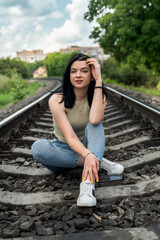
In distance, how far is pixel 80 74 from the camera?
2398 millimetres

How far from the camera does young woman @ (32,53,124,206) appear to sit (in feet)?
7.80

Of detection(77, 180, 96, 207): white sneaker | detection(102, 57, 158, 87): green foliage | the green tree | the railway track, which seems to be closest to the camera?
the railway track

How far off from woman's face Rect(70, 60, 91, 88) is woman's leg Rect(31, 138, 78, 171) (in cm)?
63

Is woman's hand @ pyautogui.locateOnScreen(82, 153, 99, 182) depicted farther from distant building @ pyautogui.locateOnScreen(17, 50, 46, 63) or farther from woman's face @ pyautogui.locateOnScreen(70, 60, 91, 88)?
distant building @ pyautogui.locateOnScreen(17, 50, 46, 63)

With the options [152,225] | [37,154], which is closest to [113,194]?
[152,225]

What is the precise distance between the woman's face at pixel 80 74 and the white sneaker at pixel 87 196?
3.01ft

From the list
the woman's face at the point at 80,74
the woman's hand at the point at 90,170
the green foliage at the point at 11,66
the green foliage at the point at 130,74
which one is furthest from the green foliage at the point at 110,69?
the woman's hand at the point at 90,170

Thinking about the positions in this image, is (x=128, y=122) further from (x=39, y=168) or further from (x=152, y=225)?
(x=152, y=225)

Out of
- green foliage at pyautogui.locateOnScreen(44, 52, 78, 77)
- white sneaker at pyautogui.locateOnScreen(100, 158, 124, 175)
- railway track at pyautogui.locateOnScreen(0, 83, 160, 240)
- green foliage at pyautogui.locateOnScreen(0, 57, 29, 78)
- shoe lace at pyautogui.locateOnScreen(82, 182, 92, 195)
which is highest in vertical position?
green foliage at pyautogui.locateOnScreen(44, 52, 78, 77)

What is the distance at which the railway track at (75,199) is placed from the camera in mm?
1711

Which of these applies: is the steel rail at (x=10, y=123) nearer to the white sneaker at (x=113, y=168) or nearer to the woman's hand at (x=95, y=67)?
the white sneaker at (x=113, y=168)

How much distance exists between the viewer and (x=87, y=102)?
2633mm

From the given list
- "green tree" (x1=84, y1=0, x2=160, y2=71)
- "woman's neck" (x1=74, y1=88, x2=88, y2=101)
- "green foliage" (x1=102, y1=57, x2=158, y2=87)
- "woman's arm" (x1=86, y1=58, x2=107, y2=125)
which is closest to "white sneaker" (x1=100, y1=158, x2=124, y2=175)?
"woman's arm" (x1=86, y1=58, x2=107, y2=125)

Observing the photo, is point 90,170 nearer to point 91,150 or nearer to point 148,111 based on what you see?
point 91,150
